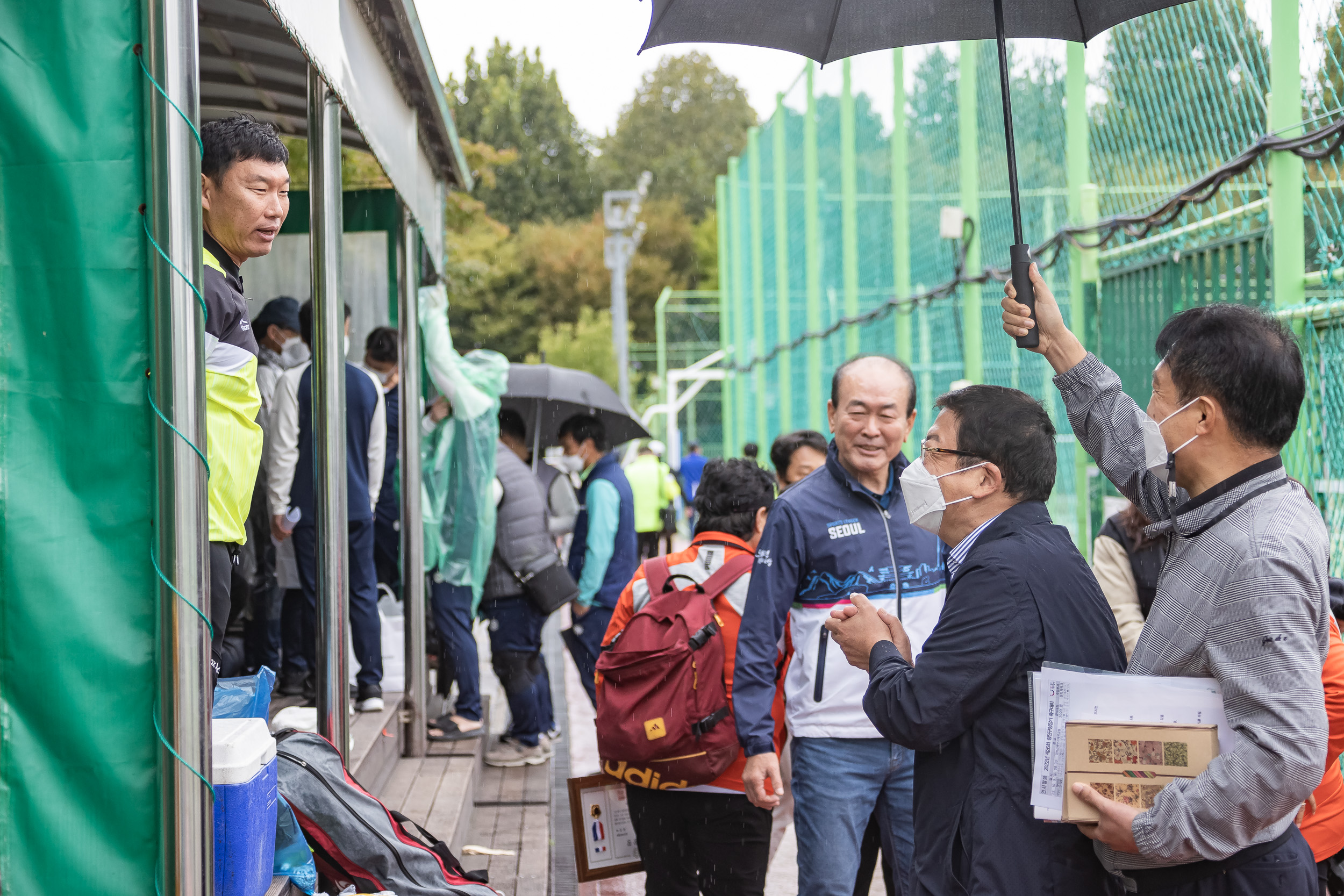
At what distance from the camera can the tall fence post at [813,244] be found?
14.6 m

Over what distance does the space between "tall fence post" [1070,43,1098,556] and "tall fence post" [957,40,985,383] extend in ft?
5.10

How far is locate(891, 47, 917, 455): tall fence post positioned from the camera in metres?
10.5

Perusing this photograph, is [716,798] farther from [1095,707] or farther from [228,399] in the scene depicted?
[228,399]

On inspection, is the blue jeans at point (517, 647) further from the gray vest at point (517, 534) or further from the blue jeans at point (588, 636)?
the blue jeans at point (588, 636)

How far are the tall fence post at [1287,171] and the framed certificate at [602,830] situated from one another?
9.75 feet

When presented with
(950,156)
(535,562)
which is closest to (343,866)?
(535,562)

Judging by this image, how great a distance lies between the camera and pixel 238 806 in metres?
2.60

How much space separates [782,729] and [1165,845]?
203 cm

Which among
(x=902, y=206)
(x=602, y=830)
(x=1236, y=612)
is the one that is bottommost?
(x=602, y=830)

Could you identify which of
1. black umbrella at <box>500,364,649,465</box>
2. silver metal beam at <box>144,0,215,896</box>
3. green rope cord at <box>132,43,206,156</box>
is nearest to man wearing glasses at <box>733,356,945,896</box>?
silver metal beam at <box>144,0,215,896</box>

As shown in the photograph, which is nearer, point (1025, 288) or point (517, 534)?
point (1025, 288)

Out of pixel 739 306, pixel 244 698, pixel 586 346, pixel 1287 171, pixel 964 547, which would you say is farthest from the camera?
pixel 586 346

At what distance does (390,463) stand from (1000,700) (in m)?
4.75

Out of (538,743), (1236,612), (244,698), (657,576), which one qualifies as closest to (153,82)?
(244,698)
